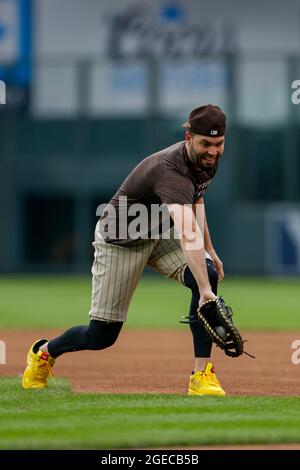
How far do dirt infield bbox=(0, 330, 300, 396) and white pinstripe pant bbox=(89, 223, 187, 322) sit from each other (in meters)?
0.66

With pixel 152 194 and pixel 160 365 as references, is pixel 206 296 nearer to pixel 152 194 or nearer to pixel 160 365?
pixel 152 194

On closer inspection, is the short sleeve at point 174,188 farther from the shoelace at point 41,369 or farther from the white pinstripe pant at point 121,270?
the shoelace at point 41,369

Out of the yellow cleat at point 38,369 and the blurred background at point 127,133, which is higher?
the blurred background at point 127,133

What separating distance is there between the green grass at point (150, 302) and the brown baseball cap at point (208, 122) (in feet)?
23.1

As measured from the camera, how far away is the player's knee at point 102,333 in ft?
22.6

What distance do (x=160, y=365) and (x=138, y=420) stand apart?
3.54 meters

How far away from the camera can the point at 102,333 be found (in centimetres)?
692

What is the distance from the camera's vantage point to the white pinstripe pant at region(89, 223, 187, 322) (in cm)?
686
